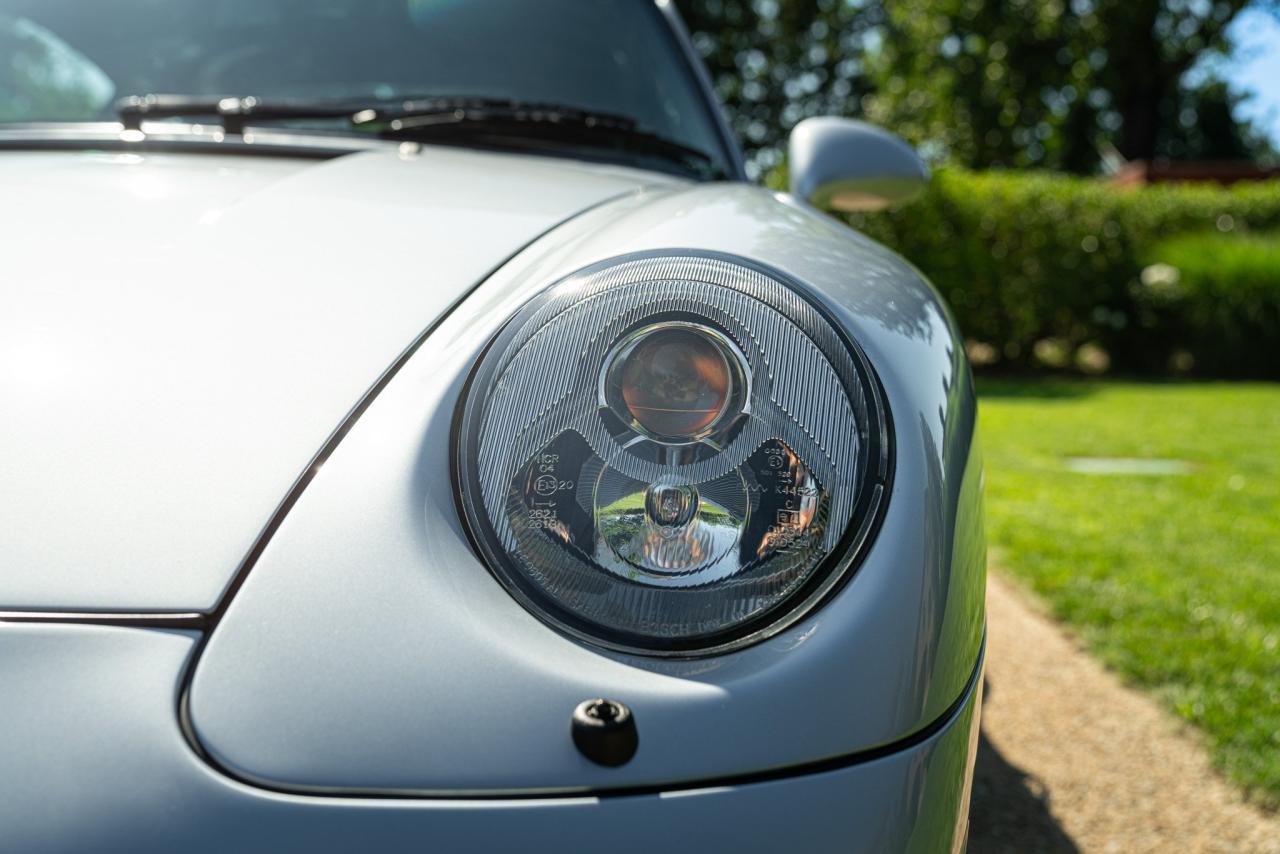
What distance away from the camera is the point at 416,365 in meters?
0.96

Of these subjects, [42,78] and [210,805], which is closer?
A: [210,805]

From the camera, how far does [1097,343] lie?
12.6 m

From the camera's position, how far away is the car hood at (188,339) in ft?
2.77

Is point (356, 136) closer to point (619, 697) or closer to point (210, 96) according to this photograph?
point (210, 96)

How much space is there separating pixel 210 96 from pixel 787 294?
50.8 inches

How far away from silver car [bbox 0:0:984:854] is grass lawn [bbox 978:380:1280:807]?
67.5 inches

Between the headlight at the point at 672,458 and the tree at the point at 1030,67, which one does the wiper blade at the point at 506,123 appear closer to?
the headlight at the point at 672,458

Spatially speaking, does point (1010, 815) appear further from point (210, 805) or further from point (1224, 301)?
point (1224, 301)

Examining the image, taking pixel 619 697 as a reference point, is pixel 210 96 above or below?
above

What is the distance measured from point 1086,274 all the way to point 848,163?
11.6 metres

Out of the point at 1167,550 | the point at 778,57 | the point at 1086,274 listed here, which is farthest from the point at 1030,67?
the point at 1167,550

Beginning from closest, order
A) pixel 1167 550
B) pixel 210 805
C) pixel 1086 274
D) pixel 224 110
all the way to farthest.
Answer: pixel 210 805 < pixel 224 110 < pixel 1167 550 < pixel 1086 274

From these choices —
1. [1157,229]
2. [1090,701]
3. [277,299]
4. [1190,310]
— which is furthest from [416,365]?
[1157,229]

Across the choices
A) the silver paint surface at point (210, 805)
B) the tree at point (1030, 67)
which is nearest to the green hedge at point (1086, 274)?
the silver paint surface at point (210, 805)
